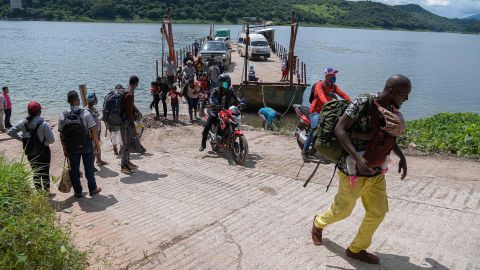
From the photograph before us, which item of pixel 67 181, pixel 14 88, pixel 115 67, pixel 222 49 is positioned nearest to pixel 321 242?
pixel 67 181

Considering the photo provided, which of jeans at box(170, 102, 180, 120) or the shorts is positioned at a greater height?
the shorts

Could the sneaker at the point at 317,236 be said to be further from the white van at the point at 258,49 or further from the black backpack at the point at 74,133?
the white van at the point at 258,49

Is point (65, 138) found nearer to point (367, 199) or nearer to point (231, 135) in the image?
point (231, 135)

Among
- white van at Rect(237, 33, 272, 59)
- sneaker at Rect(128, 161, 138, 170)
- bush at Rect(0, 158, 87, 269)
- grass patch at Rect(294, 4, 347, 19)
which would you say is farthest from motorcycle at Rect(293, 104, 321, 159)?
grass patch at Rect(294, 4, 347, 19)

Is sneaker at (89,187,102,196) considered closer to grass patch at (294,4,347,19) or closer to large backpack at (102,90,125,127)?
large backpack at (102,90,125,127)

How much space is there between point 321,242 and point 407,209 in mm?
1663

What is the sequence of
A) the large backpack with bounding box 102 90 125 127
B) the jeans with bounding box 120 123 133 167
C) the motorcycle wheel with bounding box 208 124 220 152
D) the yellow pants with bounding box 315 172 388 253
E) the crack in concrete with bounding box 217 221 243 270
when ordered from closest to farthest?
1. the yellow pants with bounding box 315 172 388 253
2. the crack in concrete with bounding box 217 221 243 270
3. the large backpack with bounding box 102 90 125 127
4. the jeans with bounding box 120 123 133 167
5. the motorcycle wheel with bounding box 208 124 220 152

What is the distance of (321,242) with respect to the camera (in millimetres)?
4383

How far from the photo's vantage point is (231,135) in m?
7.89

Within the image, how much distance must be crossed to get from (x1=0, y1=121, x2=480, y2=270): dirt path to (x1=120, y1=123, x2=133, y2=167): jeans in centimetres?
33

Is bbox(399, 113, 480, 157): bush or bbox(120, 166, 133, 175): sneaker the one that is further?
bbox(399, 113, 480, 157): bush

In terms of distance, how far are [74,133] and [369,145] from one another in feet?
12.5

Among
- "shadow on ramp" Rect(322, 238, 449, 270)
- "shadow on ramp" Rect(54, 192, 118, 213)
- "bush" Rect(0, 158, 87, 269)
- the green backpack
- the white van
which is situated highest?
the green backpack

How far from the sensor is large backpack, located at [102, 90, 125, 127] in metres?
6.79
